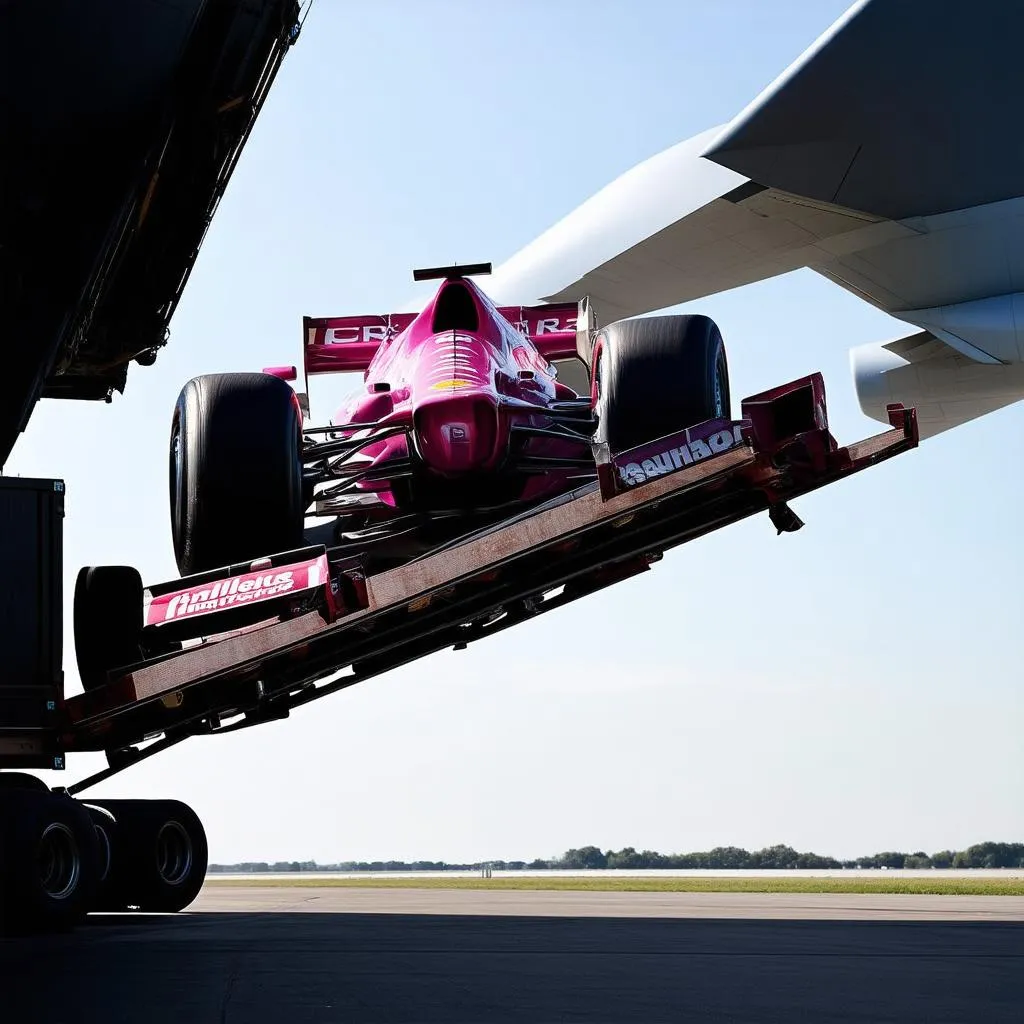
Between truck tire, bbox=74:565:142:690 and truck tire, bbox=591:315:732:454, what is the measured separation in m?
3.35

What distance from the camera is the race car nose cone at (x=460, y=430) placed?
10.2 meters

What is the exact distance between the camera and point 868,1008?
4.79 meters

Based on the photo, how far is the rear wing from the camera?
40.1 feet

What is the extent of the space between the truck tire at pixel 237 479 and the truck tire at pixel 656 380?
7.02 ft

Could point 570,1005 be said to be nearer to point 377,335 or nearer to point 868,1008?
point 868,1008

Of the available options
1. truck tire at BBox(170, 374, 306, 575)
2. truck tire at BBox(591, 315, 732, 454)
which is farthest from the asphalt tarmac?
truck tire at BBox(591, 315, 732, 454)

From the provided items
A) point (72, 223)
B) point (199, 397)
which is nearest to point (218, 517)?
point (199, 397)

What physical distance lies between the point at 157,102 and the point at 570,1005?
298 inches

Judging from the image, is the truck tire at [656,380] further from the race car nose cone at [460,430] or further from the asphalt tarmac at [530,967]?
the asphalt tarmac at [530,967]

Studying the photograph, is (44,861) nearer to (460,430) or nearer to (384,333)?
(460,430)

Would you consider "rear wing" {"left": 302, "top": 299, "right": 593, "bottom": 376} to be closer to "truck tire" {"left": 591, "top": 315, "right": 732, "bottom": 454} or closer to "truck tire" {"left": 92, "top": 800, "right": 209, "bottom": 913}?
"truck tire" {"left": 591, "top": 315, "right": 732, "bottom": 454}

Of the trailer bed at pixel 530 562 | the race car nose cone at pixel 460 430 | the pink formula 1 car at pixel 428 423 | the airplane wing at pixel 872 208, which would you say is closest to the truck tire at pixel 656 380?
the pink formula 1 car at pixel 428 423

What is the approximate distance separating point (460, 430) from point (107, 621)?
2.74m

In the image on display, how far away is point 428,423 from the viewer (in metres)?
10.3
